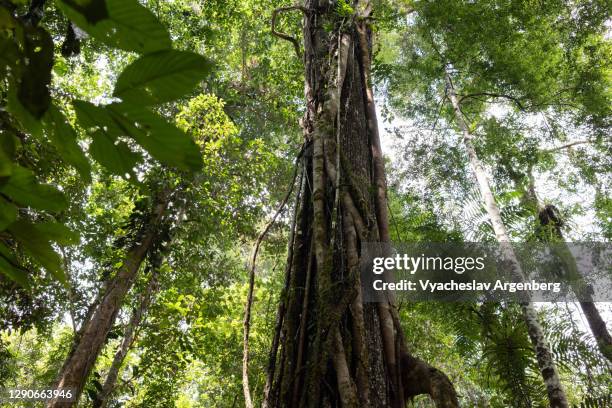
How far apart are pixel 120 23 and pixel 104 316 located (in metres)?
3.79

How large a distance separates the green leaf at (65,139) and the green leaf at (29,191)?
5 centimetres

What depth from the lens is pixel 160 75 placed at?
1.07 ft

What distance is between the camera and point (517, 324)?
4285 mm

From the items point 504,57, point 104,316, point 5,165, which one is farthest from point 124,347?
point 504,57

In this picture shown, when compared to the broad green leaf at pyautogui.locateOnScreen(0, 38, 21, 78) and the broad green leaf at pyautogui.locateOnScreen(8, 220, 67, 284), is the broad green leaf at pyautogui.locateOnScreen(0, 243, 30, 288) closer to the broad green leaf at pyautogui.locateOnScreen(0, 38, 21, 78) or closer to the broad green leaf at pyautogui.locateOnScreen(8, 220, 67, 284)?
the broad green leaf at pyautogui.locateOnScreen(8, 220, 67, 284)

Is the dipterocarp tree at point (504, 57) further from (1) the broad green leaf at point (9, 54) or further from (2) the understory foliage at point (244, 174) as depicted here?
(1) the broad green leaf at point (9, 54)

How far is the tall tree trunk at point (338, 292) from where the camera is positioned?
1.39 meters

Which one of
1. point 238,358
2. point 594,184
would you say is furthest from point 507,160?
point 238,358

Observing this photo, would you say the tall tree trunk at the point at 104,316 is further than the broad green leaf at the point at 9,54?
Yes

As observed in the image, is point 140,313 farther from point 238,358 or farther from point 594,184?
point 594,184

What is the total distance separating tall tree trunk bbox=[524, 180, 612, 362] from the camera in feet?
20.0

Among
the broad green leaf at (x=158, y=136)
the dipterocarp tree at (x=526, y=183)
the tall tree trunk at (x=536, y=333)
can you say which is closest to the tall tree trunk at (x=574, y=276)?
the dipterocarp tree at (x=526, y=183)

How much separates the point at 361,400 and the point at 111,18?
130 cm

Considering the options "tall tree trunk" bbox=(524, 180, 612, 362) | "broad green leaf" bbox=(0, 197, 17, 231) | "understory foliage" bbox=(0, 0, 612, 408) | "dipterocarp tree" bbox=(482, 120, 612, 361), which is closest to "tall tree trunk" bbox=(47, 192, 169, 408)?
"understory foliage" bbox=(0, 0, 612, 408)
